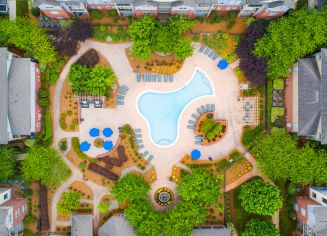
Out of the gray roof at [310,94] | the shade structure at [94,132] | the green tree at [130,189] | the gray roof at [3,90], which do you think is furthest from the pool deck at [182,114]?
the gray roof at [3,90]

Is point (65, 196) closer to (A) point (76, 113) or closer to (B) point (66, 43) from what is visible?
(A) point (76, 113)

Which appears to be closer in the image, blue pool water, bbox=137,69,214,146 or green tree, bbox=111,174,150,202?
green tree, bbox=111,174,150,202

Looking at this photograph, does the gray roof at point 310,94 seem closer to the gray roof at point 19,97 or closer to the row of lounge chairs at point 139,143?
the row of lounge chairs at point 139,143

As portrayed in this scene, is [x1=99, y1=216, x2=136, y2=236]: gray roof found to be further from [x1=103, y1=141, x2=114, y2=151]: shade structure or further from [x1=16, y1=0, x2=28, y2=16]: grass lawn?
[x1=16, y1=0, x2=28, y2=16]: grass lawn

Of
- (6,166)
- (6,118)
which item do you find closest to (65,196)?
(6,166)

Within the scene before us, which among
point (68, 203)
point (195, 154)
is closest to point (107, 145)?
point (68, 203)

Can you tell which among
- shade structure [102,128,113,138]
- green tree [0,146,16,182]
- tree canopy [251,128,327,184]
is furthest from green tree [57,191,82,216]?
tree canopy [251,128,327,184]
